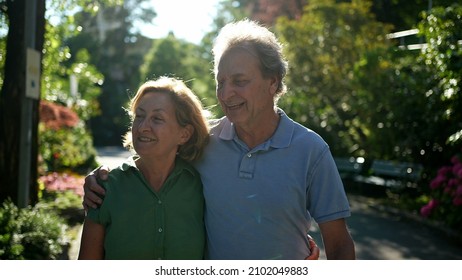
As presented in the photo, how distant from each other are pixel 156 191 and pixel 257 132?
0.44 metres

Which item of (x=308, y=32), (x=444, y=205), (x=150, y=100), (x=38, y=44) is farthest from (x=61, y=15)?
(x=308, y=32)

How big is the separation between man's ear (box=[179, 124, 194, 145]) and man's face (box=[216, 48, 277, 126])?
18 centimetres

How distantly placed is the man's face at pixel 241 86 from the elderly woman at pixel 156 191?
16 cm

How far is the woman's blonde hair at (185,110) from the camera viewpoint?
2490 mm

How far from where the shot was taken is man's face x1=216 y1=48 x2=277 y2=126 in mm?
2426

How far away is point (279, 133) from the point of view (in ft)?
7.97

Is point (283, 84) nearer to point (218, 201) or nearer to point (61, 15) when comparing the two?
point (218, 201)

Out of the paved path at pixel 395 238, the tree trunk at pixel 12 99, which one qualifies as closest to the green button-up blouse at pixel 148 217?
the paved path at pixel 395 238

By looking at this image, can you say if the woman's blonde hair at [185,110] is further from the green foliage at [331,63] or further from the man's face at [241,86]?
the green foliage at [331,63]

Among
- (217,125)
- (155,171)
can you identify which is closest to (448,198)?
(217,125)

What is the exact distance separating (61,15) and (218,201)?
7188mm

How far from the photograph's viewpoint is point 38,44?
6.90 metres

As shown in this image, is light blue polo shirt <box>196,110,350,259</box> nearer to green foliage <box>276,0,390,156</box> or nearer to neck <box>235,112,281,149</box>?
neck <box>235,112,281,149</box>

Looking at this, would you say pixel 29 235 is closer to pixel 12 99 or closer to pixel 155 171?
pixel 12 99
